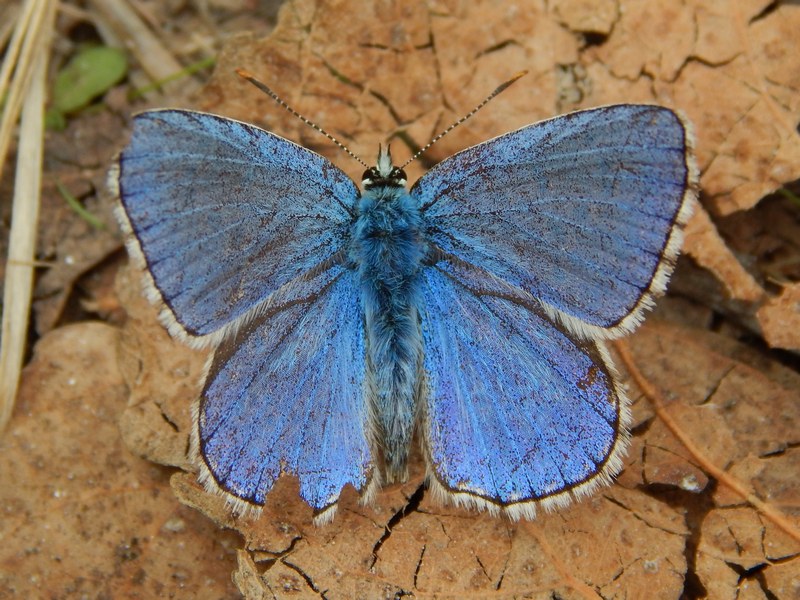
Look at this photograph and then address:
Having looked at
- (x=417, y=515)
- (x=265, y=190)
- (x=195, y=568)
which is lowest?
(x=195, y=568)

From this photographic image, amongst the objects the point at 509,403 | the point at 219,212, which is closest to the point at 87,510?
the point at 219,212

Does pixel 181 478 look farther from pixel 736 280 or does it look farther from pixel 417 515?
pixel 736 280

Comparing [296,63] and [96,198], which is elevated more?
[296,63]

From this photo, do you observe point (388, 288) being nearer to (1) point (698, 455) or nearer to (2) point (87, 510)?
(1) point (698, 455)

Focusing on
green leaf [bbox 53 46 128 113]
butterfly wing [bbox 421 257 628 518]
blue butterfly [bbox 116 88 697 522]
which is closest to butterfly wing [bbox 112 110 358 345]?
blue butterfly [bbox 116 88 697 522]

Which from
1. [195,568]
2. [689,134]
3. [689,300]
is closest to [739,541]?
[689,300]

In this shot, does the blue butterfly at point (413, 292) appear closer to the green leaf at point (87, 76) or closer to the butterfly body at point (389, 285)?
the butterfly body at point (389, 285)

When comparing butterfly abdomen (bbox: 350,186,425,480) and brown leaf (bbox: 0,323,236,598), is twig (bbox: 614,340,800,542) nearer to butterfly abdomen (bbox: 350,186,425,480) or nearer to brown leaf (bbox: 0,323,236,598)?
butterfly abdomen (bbox: 350,186,425,480)
